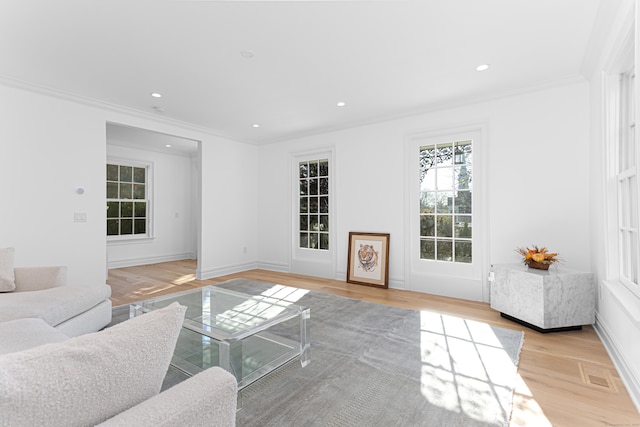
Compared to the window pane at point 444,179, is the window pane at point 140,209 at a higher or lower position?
lower

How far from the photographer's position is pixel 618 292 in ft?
7.21

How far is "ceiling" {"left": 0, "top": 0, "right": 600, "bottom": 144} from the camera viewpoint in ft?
7.01

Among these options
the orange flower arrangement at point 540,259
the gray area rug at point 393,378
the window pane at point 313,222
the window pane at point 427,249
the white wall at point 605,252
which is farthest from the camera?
the window pane at point 313,222

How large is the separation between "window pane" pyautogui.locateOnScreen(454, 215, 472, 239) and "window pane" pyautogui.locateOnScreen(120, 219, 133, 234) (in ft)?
20.7

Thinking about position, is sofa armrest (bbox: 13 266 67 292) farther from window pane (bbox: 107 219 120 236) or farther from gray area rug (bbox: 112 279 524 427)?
window pane (bbox: 107 219 120 236)

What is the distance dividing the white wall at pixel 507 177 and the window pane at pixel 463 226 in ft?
0.89

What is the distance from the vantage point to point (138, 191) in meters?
6.56

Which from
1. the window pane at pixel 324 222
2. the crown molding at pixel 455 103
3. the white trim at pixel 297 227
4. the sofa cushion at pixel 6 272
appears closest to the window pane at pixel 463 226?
the crown molding at pixel 455 103

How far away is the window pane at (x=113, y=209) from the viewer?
Answer: 20.0 feet

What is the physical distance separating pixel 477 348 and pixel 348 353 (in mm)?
1051

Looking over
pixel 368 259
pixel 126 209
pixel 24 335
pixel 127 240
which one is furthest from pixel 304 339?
pixel 126 209

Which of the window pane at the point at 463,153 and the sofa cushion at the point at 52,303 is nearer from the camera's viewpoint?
the sofa cushion at the point at 52,303

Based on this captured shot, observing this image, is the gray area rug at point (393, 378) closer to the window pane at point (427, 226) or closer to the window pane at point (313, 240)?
the window pane at point (427, 226)

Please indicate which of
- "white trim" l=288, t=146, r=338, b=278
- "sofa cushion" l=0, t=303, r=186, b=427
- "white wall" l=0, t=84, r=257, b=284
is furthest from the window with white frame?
"white wall" l=0, t=84, r=257, b=284
